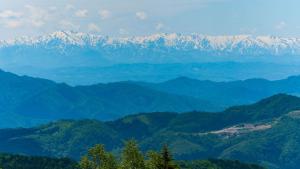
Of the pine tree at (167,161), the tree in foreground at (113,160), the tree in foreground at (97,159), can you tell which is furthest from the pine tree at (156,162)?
the tree in foreground at (97,159)

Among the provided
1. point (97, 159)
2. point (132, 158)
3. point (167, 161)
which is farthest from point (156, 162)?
point (97, 159)

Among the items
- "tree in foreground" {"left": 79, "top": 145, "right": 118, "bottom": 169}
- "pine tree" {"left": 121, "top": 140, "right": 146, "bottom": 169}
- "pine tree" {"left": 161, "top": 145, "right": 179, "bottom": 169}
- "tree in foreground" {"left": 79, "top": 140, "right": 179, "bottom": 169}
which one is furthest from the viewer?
"tree in foreground" {"left": 79, "top": 145, "right": 118, "bottom": 169}

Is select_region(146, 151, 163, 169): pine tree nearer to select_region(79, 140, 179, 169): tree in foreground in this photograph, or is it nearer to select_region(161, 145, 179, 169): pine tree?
select_region(161, 145, 179, 169): pine tree

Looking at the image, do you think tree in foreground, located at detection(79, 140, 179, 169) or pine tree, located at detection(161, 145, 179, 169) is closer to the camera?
pine tree, located at detection(161, 145, 179, 169)

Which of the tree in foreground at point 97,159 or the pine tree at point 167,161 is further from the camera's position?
the tree in foreground at point 97,159

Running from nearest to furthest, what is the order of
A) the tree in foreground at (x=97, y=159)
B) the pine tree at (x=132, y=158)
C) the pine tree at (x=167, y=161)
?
the pine tree at (x=167, y=161) → the pine tree at (x=132, y=158) → the tree in foreground at (x=97, y=159)

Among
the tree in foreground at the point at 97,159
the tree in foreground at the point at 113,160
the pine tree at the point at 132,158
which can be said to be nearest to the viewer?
the pine tree at the point at 132,158

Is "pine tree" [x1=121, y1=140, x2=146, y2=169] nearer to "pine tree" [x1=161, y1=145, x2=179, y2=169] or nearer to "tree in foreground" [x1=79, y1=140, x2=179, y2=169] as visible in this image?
"tree in foreground" [x1=79, y1=140, x2=179, y2=169]

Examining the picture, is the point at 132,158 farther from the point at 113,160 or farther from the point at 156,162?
the point at 156,162

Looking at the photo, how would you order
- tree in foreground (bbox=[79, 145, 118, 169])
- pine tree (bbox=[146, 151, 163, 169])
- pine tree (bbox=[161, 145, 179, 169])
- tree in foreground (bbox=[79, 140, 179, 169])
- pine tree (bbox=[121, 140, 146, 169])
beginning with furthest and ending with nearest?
tree in foreground (bbox=[79, 145, 118, 169]) < tree in foreground (bbox=[79, 140, 179, 169]) < pine tree (bbox=[121, 140, 146, 169]) < pine tree (bbox=[146, 151, 163, 169]) < pine tree (bbox=[161, 145, 179, 169])

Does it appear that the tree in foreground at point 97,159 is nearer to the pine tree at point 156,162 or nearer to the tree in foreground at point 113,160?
the tree in foreground at point 113,160

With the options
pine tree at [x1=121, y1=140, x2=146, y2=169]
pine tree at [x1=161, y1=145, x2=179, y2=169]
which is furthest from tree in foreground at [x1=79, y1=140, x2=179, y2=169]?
pine tree at [x1=161, y1=145, x2=179, y2=169]

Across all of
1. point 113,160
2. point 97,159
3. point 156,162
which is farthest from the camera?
point 113,160
